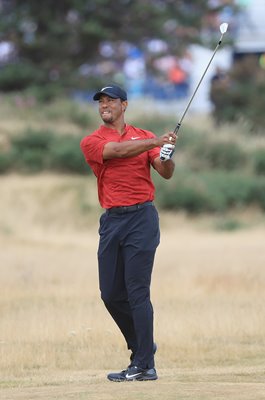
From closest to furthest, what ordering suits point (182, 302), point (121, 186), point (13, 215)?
point (121, 186) → point (182, 302) → point (13, 215)

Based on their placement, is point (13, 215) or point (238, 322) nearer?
point (238, 322)

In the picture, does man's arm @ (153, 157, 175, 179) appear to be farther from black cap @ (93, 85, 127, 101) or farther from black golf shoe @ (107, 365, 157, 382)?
black golf shoe @ (107, 365, 157, 382)

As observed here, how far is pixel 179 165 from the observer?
30000 millimetres

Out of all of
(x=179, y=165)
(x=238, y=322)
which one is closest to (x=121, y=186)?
(x=238, y=322)

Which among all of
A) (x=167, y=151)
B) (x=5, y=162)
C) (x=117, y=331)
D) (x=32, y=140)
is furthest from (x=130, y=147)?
(x=32, y=140)

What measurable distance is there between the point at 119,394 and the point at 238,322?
4813 mm

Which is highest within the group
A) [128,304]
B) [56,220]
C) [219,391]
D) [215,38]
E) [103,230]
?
[215,38]

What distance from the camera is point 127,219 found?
8.40 m

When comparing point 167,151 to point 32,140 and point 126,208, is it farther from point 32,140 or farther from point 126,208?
point 32,140

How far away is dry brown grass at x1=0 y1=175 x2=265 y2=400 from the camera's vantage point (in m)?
8.48

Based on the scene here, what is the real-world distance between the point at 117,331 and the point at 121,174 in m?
3.67

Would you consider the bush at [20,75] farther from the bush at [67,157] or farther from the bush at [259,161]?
the bush at [259,161]

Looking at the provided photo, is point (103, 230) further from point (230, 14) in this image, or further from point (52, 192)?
point (230, 14)

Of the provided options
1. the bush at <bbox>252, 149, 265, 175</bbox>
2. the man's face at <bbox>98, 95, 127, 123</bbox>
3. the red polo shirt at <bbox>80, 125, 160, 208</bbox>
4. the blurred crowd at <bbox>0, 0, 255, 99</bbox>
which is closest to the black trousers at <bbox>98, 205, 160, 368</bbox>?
the red polo shirt at <bbox>80, 125, 160, 208</bbox>
